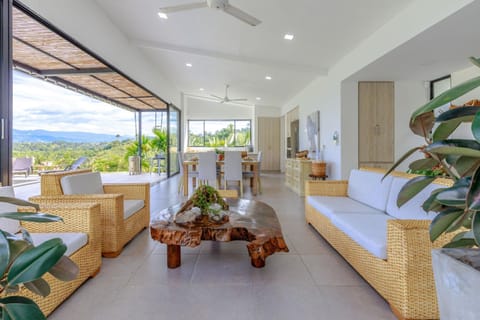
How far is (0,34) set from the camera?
2236 millimetres

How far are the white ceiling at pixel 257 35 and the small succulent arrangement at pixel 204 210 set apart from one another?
8.72ft

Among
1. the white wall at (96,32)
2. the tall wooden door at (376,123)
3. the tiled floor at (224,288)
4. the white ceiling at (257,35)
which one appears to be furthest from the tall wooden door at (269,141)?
the tiled floor at (224,288)

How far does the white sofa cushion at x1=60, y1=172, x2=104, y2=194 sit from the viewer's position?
247cm

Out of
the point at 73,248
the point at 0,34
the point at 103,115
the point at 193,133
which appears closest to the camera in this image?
the point at 73,248

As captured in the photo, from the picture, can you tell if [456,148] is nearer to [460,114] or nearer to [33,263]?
[460,114]

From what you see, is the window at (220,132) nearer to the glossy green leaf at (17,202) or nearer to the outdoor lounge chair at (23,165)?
the outdoor lounge chair at (23,165)

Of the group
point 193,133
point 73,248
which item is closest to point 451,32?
point 73,248

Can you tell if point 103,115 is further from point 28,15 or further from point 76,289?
point 76,289

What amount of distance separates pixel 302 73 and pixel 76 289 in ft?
18.8

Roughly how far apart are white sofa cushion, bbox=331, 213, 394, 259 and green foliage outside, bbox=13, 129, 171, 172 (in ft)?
23.5

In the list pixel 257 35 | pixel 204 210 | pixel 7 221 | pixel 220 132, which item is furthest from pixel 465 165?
pixel 220 132

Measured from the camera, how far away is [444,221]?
84 centimetres

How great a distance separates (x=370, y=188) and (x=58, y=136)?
315 inches

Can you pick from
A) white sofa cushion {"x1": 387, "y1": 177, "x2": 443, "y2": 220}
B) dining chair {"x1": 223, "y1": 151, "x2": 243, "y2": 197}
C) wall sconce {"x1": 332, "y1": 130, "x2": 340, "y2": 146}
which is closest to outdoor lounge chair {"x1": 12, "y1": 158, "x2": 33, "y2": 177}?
dining chair {"x1": 223, "y1": 151, "x2": 243, "y2": 197}
